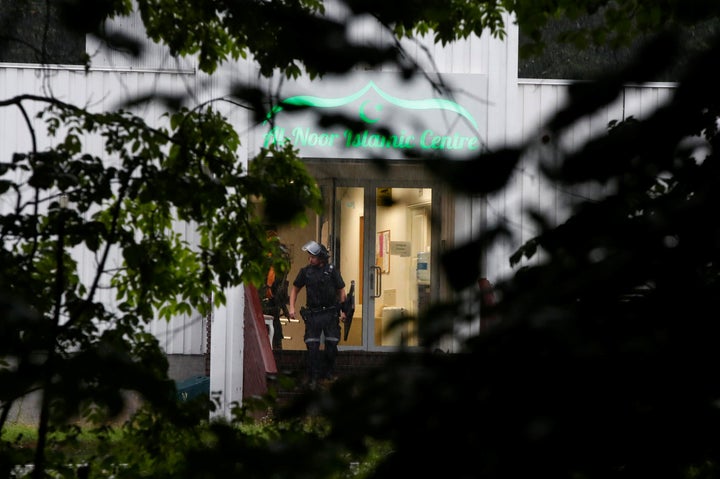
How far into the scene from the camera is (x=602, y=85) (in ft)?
3.61

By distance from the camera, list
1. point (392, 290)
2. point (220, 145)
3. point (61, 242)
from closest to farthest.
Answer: point (61, 242) → point (220, 145) → point (392, 290)

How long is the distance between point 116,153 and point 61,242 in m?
0.68

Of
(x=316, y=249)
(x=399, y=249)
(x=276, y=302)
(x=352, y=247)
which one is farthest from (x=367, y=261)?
(x=316, y=249)

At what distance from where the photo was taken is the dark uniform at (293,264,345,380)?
12133 millimetres

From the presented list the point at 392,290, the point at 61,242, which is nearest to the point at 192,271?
the point at 61,242

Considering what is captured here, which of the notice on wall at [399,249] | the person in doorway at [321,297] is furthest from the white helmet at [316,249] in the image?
the notice on wall at [399,249]

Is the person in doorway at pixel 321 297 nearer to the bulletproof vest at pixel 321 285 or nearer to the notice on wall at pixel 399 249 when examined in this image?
the bulletproof vest at pixel 321 285

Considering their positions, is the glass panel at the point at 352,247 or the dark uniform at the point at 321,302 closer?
the dark uniform at the point at 321,302

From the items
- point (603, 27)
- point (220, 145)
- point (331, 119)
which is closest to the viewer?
point (331, 119)

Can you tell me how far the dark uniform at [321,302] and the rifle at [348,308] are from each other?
335mm

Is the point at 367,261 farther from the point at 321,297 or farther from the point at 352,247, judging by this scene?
the point at 321,297

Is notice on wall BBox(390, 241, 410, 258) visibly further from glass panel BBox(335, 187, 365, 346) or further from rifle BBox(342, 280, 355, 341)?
rifle BBox(342, 280, 355, 341)

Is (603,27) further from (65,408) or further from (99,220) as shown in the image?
(65,408)

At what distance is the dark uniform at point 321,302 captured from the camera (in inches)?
478
